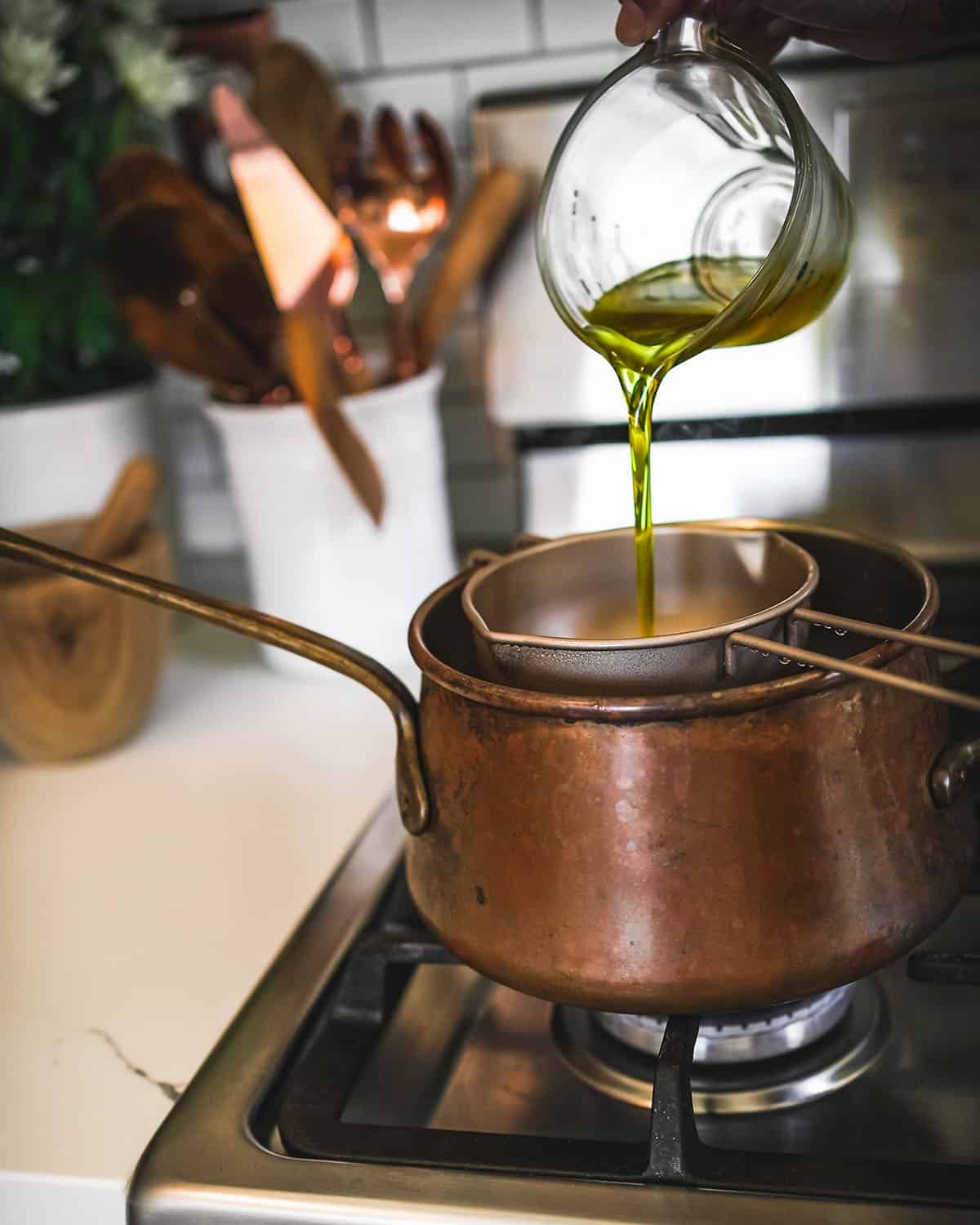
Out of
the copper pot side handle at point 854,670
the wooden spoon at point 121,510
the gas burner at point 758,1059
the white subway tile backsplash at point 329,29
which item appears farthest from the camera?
the white subway tile backsplash at point 329,29

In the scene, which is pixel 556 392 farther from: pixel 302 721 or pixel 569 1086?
pixel 569 1086

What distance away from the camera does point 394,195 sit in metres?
0.89

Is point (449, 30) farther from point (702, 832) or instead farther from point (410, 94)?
point (702, 832)

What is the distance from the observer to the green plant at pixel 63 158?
870 millimetres

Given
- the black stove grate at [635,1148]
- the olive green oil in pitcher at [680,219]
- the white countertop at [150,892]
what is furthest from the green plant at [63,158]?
the black stove grate at [635,1148]

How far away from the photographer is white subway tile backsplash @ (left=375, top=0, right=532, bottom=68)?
92 centimetres

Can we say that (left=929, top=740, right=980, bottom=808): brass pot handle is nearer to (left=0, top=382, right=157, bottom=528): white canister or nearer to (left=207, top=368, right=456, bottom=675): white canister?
(left=207, top=368, right=456, bottom=675): white canister

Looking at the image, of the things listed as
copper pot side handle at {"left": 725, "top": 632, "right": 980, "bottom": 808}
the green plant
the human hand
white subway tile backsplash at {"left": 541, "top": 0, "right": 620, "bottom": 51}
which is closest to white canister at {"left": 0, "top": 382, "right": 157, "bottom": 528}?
the green plant

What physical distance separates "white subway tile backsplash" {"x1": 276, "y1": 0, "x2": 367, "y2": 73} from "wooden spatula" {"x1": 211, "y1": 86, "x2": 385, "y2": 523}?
151 mm

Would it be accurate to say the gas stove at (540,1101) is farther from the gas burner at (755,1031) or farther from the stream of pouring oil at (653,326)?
the stream of pouring oil at (653,326)

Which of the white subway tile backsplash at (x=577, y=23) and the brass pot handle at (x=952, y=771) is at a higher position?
the white subway tile backsplash at (x=577, y=23)

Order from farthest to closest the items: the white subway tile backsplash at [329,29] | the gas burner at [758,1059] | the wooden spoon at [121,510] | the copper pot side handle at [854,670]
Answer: the white subway tile backsplash at [329,29]
the wooden spoon at [121,510]
the gas burner at [758,1059]
the copper pot side handle at [854,670]

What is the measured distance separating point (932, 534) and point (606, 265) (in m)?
0.39

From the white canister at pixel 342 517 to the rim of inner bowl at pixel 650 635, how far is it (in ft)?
1.10
